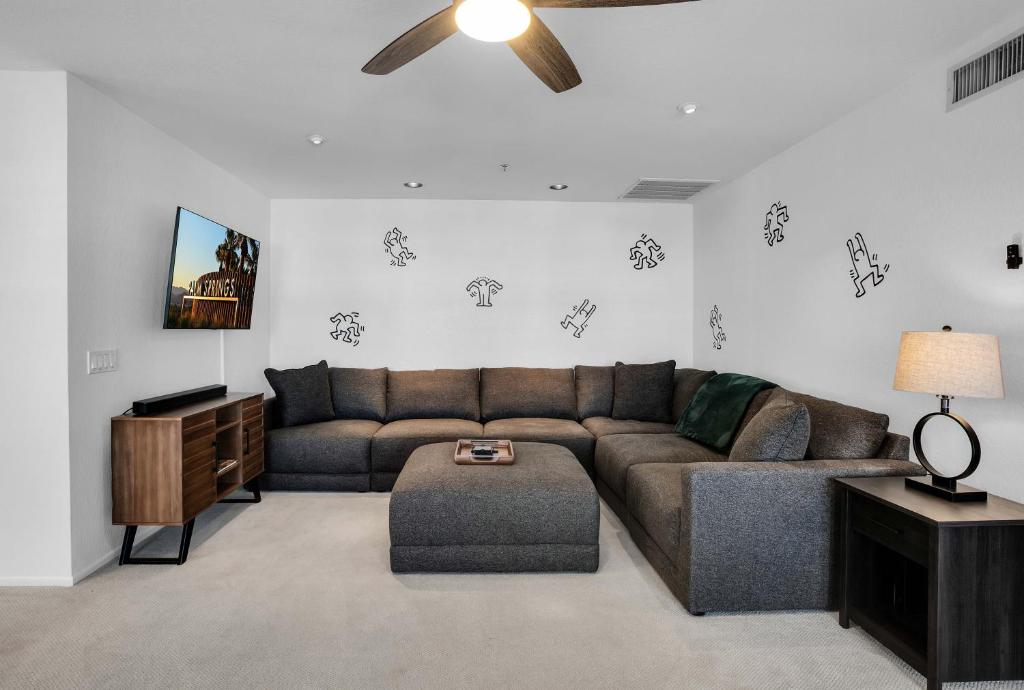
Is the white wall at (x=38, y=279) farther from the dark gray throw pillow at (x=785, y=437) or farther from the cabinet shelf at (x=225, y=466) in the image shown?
the dark gray throw pillow at (x=785, y=437)

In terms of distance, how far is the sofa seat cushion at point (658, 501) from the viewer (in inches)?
102

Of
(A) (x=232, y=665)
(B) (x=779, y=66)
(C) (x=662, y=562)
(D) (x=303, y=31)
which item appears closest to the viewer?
(A) (x=232, y=665)

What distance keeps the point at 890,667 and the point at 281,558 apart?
2817 millimetres

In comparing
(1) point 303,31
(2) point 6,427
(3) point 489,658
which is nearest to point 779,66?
(1) point 303,31

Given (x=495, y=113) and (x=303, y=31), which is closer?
(x=303, y=31)

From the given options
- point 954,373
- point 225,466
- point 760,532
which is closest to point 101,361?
point 225,466

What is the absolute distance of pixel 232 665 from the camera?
2074 mm

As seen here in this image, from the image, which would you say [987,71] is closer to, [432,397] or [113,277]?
[432,397]

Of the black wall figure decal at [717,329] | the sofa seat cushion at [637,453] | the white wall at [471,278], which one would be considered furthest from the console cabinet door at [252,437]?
the black wall figure decal at [717,329]

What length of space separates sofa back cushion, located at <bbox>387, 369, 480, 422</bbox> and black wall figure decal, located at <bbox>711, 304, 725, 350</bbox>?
83.8 inches

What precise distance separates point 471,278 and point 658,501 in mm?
3111

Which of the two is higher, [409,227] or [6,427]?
[409,227]

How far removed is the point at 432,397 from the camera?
16.1ft

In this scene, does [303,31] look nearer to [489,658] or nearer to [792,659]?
[489,658]
